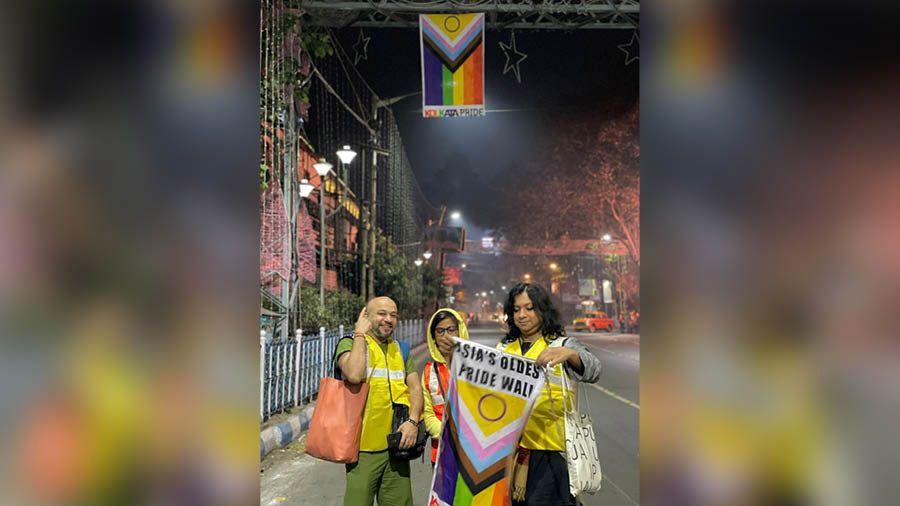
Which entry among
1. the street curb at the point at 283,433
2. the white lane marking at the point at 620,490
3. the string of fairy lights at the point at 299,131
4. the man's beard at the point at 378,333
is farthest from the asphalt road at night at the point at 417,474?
the string of fairy lights at the point at 299,131

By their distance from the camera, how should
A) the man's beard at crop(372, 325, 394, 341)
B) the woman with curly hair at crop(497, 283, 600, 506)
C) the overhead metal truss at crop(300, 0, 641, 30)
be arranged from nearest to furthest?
the woman with curly hair at crop(497, 283, 600, 506) → the man's beard at crop(372, 325, 394, 341) → the overhead metal truss at crop(300, 0, 641, 30)

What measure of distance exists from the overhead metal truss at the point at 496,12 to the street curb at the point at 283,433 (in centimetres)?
718

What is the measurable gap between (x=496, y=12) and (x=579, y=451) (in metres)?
10.1

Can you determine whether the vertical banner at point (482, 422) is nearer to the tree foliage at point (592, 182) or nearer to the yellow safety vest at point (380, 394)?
the yellow safety vest at point (380, 394)

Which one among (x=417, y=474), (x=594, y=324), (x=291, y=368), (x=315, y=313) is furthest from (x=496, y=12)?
(x=594, y=324)

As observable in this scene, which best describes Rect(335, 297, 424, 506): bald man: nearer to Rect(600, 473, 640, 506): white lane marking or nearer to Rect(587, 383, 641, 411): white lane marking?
Rect(600, 473, 640, 506): white lane marking

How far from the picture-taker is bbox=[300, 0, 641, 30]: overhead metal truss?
11.1 m

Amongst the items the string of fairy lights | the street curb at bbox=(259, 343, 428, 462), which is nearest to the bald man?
the string of fairy lights

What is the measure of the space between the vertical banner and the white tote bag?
0.67 ft

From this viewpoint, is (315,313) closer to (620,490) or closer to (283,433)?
(283,433)
